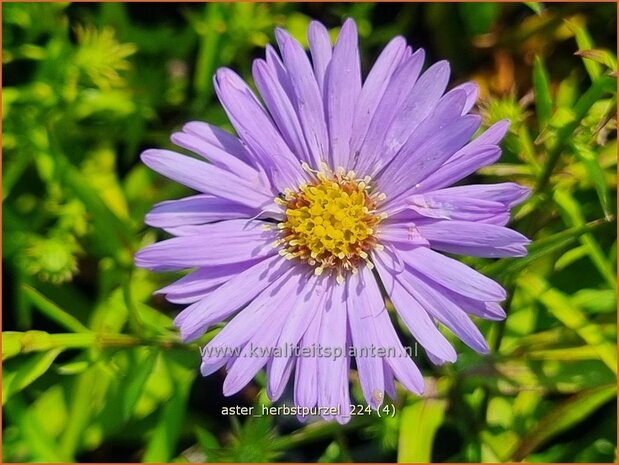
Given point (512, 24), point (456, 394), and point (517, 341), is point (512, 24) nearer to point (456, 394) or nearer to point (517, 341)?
point (517, 341)

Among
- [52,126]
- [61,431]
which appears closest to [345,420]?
[61,431]

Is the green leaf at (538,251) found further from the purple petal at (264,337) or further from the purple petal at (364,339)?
the purple petal at (264,337)

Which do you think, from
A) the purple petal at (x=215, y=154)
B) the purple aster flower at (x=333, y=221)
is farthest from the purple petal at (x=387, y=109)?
the purple petal at (x=215, y=154)

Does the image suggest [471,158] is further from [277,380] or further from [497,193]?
[277,380]

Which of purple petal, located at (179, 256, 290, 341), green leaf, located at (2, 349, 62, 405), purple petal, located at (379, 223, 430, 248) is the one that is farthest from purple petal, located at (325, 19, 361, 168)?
green leaf, located at (2, 349, 62, 405)

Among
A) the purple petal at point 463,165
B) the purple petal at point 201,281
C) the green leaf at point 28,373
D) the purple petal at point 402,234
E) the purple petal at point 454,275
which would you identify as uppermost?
the purple petal at point 463,165

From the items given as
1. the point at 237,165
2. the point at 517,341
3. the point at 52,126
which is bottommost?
the point at 517,341
